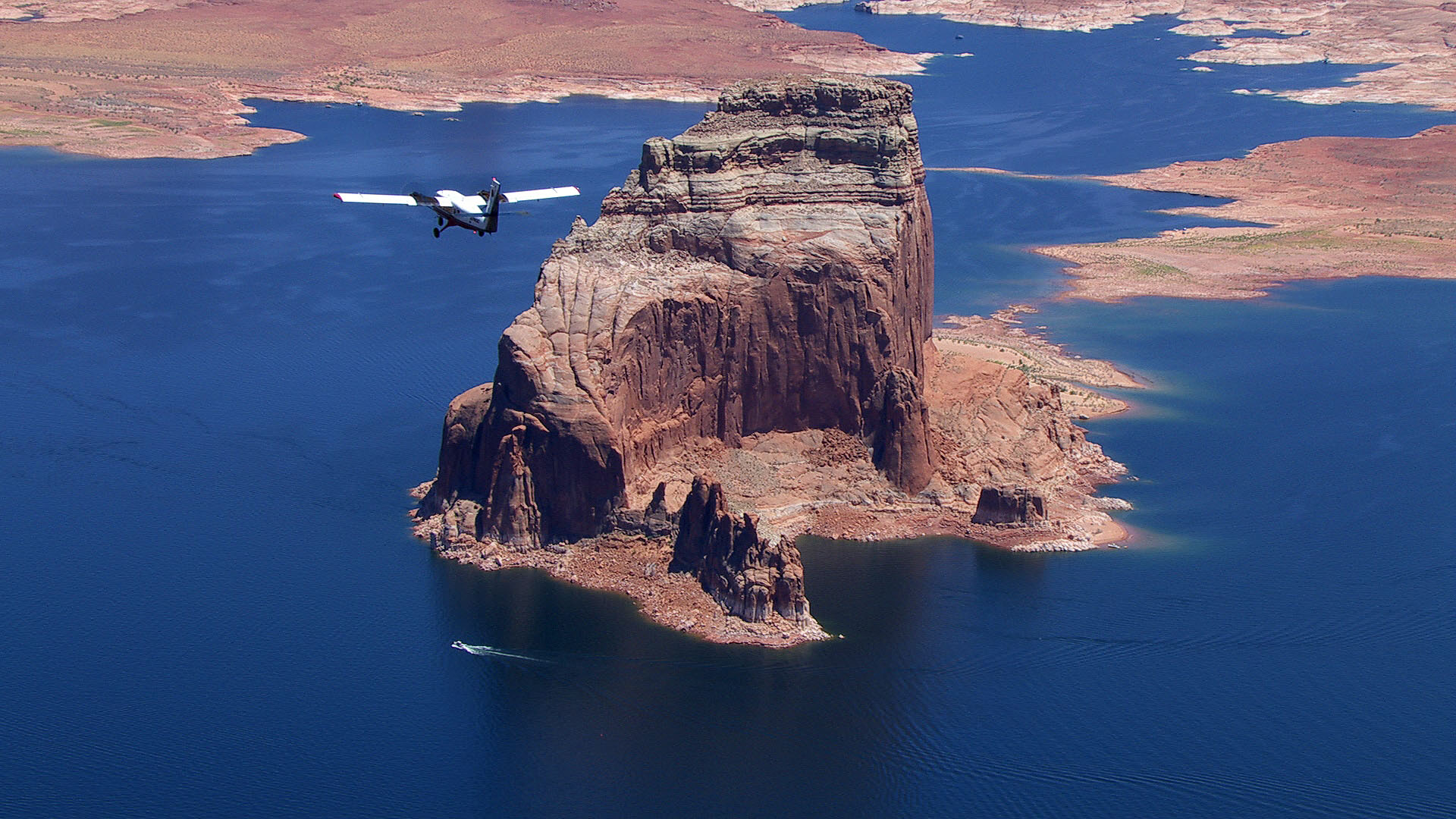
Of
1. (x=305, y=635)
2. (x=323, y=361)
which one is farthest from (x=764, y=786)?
(x=323, y=361)

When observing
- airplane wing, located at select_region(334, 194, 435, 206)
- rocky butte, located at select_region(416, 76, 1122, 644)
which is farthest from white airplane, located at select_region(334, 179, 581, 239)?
rocky butte, located at select_region(416, 76, 1122, 644)

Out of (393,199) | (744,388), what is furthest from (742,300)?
(393,199)

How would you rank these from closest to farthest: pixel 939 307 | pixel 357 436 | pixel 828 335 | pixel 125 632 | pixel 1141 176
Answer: pixel 125 632, pixel 828 335, pixel 357 436, pixel 939 307, pixel 1141 176

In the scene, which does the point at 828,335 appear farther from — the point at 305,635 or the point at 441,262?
the point at 441,262

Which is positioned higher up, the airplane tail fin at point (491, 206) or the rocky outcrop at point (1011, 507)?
the airplane tail fin at point (491, 206)

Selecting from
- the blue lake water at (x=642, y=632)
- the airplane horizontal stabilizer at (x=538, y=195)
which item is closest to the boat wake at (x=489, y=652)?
the blue lake water at (x=642, y=632)

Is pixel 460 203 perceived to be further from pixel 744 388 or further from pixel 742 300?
pixel 744 388

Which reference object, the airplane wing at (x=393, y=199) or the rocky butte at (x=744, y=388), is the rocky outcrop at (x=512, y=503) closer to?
the rocky butte at (x=744, y=388)
